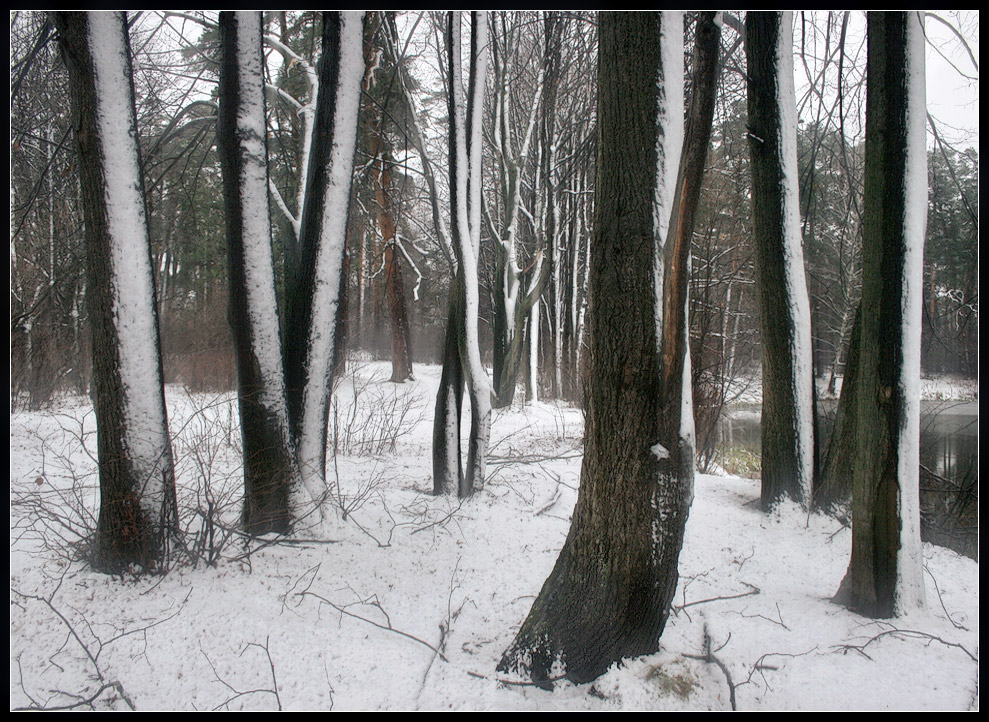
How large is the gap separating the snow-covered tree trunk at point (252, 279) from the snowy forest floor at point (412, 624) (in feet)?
0.92

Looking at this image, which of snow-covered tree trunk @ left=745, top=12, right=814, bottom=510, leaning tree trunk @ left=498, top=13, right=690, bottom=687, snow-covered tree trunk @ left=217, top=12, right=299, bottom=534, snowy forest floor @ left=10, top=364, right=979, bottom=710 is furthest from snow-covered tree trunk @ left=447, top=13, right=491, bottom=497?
leaning tree trunk @ left=498, top=13, right=690, bottom=687

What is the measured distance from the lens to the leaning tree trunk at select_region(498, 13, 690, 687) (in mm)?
2273

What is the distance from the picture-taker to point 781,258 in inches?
186

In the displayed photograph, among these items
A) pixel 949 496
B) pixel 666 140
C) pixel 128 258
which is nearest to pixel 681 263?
pixel 666 140

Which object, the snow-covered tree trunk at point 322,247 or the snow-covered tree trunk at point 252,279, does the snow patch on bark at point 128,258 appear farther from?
the snow-covered tree trunk at point 322,247

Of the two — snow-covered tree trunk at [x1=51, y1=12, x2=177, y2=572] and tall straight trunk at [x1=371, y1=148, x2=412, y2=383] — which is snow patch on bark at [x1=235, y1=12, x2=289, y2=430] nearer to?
snow-covered tree trunk at [x1=51, y1=12, x2=177, y2=572]

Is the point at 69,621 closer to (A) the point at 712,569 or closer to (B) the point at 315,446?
(B) the point at 315,446

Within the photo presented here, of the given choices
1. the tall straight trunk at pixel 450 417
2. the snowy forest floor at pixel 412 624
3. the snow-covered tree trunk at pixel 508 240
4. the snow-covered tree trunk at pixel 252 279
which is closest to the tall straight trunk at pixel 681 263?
the snowy forest floor at pixel 412 624

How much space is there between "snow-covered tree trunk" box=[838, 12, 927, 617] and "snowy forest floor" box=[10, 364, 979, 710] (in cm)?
27

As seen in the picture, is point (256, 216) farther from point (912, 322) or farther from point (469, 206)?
point (912, 322)

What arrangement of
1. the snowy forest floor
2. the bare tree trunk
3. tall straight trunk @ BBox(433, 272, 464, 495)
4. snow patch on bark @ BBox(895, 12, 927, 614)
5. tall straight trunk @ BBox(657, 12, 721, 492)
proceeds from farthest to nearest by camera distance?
1. tall straight trunk @ BBox(433, 272, 464, 495)
2. the bare tree trunk
3. snow patch on bark @ BBox(895, 12, 927, 614)
4. the snowy forest floor
5. tall straight trunk @ BBox(657, 12, 721, 492)

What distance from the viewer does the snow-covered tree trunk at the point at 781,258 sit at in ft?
15.3

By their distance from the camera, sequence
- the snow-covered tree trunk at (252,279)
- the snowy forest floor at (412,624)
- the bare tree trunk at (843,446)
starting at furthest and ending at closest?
the bare tree trunk at (843,446) → the snow-covered tree trunk at (252,279) → the snowy forest floor at (412,624)

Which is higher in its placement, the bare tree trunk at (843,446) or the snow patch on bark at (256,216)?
the snow patch on bark at (256,216)
